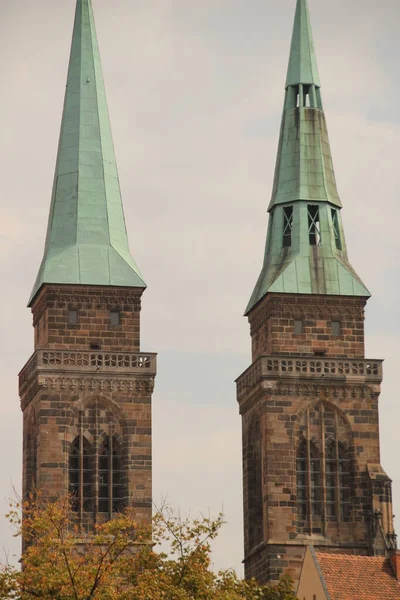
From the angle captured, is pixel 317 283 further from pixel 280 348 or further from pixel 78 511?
pixel 78 511

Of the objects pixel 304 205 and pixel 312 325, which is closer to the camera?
pixel 312 325

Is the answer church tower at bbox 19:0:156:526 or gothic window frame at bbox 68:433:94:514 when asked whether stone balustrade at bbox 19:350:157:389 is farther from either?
gothic window frame at bbox 68:433:94:514

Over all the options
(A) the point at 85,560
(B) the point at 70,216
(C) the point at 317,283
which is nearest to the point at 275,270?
(C) the point at 317,283

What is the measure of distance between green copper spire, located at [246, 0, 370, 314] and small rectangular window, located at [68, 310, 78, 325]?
683 cm

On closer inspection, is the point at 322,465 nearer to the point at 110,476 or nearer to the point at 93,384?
the point at 110,476

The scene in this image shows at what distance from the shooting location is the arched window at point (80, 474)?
9331 centimetres

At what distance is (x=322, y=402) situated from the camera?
95312mm

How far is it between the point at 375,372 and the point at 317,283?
3891 millimetres

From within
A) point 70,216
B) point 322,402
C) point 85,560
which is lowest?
point 85,560

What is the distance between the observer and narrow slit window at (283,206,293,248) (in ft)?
323

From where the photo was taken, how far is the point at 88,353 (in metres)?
94.6

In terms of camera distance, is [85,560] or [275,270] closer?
[85,560]

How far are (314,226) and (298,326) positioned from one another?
4.25 metres

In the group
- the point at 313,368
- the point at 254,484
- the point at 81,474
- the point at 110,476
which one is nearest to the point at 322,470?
the point at 254,484
